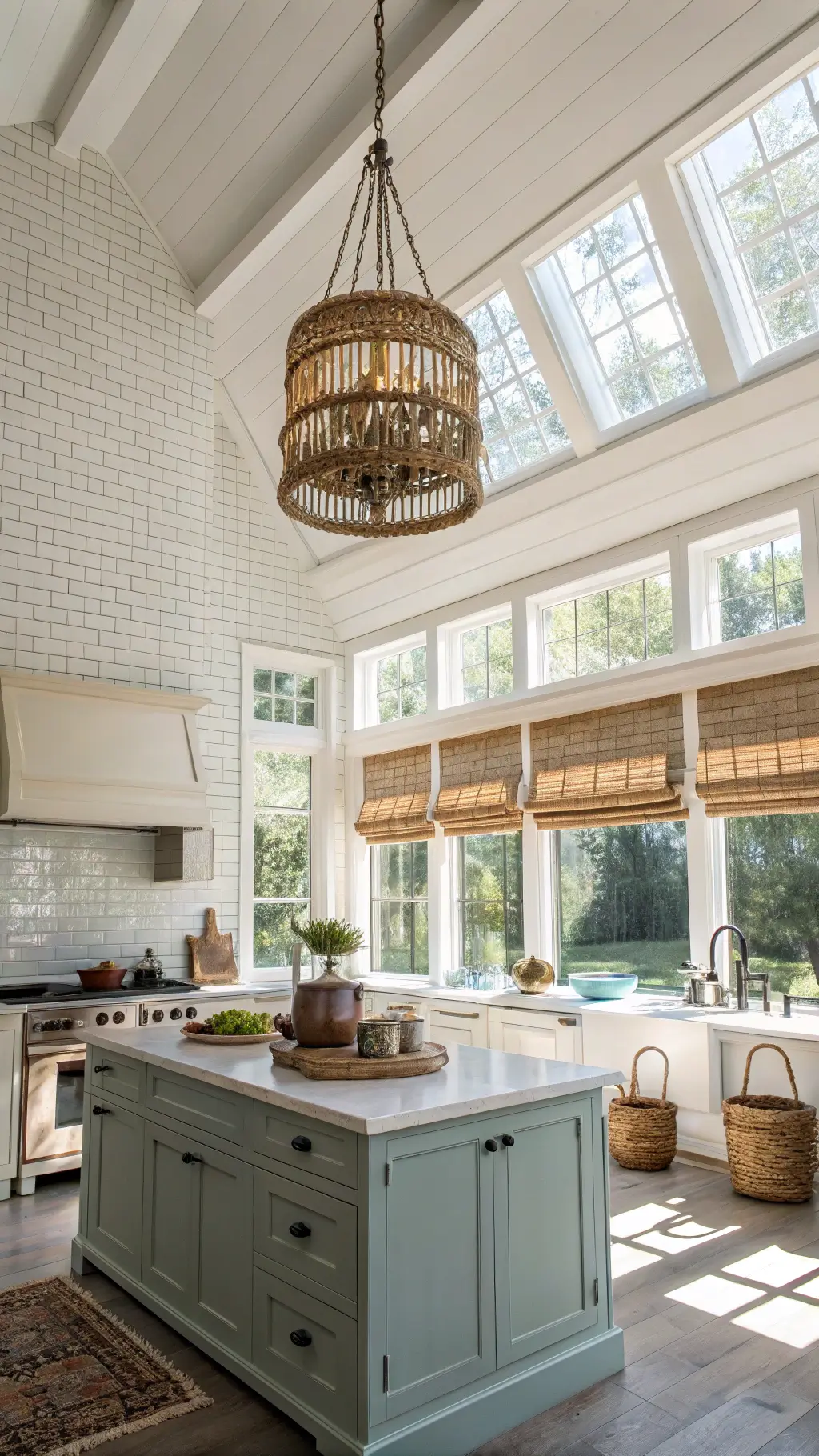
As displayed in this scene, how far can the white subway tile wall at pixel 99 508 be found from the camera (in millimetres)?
6027

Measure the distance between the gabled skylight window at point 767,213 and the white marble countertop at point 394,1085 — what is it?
3.66 metres

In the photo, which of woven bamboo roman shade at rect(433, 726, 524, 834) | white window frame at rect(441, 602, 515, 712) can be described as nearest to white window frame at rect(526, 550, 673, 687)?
woven bamboo roman shade at rect(433, 726, 524, 834)

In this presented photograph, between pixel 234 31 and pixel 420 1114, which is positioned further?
pixel 234 31

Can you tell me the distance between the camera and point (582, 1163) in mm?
3051

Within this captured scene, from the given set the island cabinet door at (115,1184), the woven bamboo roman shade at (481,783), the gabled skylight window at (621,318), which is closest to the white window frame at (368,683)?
the woven bamboo roman shade at (481,783)

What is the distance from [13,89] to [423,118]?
2472mm

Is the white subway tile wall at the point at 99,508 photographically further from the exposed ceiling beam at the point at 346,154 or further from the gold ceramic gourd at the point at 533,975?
the gold ceramic gourd at the point at 533,975

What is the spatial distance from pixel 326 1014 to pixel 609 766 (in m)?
3.20

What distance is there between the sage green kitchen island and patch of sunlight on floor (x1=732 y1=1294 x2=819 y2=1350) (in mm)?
561

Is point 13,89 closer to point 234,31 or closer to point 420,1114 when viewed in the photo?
point 234,31

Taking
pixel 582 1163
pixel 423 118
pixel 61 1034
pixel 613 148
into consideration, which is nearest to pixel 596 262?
pixel 613 148

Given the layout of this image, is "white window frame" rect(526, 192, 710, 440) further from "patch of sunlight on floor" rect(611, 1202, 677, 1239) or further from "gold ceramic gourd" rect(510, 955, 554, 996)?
"patch of sunlight on floor" rect(611, 1202, 677, 1239)

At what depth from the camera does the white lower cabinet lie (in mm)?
5625

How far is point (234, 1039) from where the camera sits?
12.1 feet
